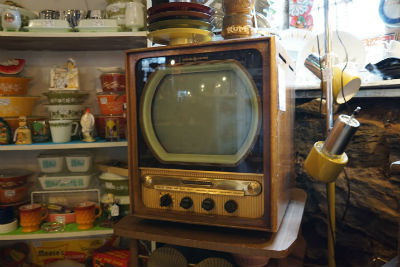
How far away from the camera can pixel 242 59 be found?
0.81m

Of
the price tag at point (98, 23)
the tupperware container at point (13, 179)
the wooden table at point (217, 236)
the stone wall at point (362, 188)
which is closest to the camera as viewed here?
the wooden table at point (217, 236)

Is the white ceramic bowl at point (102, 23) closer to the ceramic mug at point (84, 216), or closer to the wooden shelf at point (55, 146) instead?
the wooden shelf at point (55, 146)

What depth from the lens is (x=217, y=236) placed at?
2.85 ft

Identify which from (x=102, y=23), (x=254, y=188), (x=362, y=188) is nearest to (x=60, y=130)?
(x=102, y=23)

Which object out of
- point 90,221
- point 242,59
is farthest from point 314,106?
point 90,221

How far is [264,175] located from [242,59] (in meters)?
0.31

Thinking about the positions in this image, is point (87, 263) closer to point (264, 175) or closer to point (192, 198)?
point (192, 198)

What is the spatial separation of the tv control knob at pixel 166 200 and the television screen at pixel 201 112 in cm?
11

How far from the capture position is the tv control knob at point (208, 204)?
0.86 metres

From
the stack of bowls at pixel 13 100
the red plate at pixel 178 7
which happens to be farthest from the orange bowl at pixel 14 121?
the red plate at pixel 178 7

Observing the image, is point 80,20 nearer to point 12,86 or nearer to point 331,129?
point 12,86

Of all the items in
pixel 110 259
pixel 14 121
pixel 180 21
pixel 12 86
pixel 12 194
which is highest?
pixel 180 21

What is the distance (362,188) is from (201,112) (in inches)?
33.1

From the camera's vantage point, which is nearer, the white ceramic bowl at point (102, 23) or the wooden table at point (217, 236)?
the wooden table at point (217, 236)
